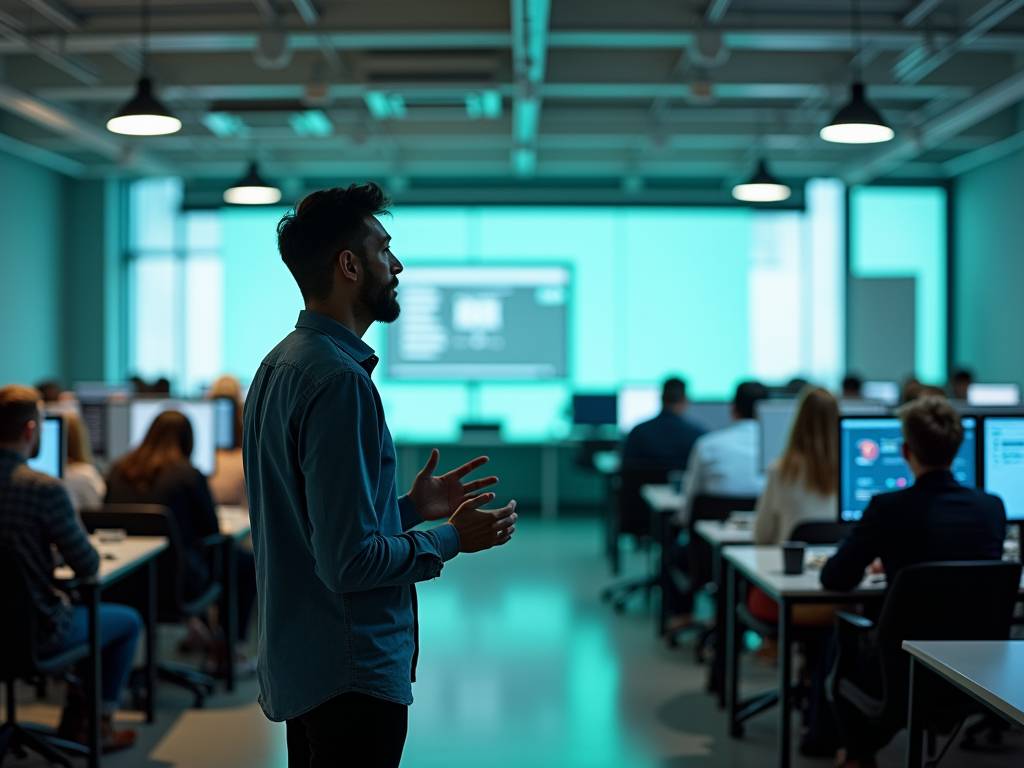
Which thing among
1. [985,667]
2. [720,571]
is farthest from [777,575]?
[985,667]

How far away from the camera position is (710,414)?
6.87m

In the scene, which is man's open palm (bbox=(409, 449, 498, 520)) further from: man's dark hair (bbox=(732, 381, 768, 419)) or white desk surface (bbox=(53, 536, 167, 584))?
man's dark hair (bbox=(732, 381, 768, 419))

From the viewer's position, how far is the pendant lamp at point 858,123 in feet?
15.9

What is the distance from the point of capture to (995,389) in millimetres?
7672

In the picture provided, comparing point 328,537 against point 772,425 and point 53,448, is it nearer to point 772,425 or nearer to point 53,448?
point 53,448

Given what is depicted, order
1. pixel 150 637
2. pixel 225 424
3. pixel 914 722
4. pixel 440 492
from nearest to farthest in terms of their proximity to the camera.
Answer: pixel 440 492 < pixel 914 722 < pixel 150 637 < pixel 225 424

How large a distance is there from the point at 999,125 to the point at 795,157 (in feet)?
6.09

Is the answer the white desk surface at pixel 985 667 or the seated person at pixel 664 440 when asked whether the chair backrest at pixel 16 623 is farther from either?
the seated person at pixel 664 440

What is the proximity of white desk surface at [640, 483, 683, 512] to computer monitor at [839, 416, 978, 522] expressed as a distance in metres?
1.58

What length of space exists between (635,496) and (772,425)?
1167mm

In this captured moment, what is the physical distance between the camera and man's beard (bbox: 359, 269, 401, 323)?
66.1 inches

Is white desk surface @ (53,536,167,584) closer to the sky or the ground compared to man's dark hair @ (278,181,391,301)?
closer to the ground

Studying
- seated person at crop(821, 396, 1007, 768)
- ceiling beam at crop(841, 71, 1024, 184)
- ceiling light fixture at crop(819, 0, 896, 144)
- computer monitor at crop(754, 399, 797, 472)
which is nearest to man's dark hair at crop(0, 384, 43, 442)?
seated person at crop(821, 396, 1007, 768)

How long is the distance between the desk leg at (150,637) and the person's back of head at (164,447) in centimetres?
41
